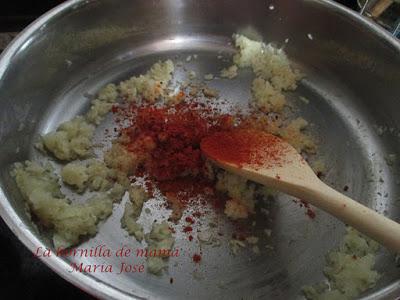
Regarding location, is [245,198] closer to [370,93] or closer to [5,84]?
[370,93]

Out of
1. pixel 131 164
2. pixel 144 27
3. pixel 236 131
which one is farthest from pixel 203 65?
pixel 131 164

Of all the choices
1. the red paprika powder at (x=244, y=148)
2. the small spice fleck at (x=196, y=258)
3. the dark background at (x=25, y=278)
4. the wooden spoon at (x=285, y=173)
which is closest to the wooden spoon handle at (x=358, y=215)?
the wooden spoon at (x=285, y=173)

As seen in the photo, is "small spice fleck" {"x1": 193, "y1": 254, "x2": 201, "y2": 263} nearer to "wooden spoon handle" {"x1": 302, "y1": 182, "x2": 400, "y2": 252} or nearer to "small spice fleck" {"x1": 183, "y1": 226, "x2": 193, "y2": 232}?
"small spice fleck" {"x1": 183, "y1": 226, "x2": 193, "y2": 232}

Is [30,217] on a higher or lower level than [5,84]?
lower

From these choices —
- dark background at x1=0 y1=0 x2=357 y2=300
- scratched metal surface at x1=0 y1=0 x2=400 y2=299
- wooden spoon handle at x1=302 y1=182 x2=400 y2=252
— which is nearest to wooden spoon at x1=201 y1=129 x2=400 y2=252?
wooden spoon handle at x1=302 y1=182 x2=400 y2=252

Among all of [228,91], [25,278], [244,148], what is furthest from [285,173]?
[25,278]

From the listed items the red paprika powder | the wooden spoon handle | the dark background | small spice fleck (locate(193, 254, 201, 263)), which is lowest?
the dark background
